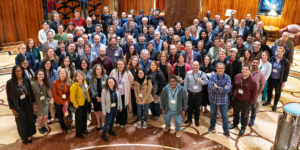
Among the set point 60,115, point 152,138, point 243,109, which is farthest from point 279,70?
point 60,115

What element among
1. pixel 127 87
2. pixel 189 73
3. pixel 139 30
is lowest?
pixel 127 87

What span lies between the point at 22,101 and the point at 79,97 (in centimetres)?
90

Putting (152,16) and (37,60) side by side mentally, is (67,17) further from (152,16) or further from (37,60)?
(37,60)

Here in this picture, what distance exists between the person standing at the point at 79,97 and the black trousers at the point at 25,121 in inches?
29.8

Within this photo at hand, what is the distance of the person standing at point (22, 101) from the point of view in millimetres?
3920

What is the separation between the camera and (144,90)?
4.58m

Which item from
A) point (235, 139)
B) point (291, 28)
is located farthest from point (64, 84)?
point (291, 28)

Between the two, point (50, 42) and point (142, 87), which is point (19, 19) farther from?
point (142, 87)

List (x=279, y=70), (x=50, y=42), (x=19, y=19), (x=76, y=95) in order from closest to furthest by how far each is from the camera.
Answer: (x=76, y=95)
(x=279, y=70)
(x=50, y=42)
(x=19, y=19)

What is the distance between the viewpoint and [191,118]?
5.09m

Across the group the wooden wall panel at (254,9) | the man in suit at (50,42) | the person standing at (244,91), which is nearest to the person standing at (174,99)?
the person standing at (244,91)

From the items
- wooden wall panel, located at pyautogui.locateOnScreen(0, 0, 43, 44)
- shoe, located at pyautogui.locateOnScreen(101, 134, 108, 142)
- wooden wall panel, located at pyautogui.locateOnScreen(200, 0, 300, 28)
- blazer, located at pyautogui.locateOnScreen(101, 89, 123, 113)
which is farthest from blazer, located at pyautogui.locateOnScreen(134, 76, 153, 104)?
wooden wall panel, located at pyautogui.locateOnScreen(200, 0, 300, 28)

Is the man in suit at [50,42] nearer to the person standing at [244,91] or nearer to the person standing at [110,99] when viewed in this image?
the person standing at [110,99]

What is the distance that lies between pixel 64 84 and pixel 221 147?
9.74ft
